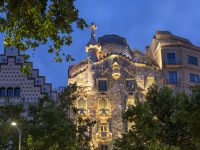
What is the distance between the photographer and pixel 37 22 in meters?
12.8

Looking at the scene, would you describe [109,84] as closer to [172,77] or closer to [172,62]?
[172,77]

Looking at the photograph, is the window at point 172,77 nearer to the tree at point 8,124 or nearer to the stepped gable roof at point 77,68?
the stepped gable roof at point 77,68

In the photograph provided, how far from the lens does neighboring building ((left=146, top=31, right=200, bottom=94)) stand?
5353 cm

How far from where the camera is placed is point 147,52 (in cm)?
6334

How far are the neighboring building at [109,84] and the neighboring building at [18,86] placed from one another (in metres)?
7.49

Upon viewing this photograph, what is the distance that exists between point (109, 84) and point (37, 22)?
125ft

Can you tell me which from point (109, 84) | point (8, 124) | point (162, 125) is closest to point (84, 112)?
point (109, 84)

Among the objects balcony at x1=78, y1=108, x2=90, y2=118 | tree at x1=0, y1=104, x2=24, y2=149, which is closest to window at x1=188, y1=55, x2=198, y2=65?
balcony at x1=78, y1=108, x2=90, y2=118

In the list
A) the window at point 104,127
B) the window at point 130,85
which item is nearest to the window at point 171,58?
the window at point 130,85

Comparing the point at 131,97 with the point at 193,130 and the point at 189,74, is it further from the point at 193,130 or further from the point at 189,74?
the point at 193,130

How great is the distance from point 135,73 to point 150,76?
2.26m

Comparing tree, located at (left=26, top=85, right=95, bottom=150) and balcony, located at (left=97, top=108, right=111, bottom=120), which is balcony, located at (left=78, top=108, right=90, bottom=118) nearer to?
balcony, located at (left=97, top=108, right=111, bottom=120)

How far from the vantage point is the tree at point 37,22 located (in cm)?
1288

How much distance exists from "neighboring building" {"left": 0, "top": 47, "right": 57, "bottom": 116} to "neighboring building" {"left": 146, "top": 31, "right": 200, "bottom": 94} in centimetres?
1793
